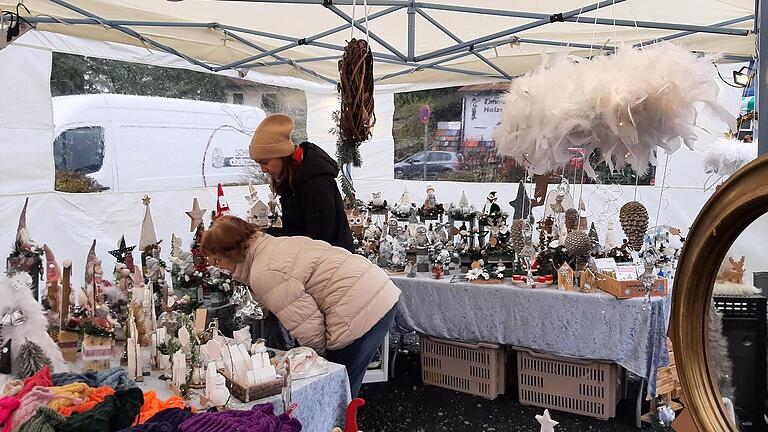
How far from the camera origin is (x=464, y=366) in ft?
11.9

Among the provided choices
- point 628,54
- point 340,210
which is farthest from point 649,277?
point 628,54

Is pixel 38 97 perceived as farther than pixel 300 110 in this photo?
No

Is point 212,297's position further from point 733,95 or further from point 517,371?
point 733,95

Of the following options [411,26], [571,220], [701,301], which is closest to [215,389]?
[701,301]

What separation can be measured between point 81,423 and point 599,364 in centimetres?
268

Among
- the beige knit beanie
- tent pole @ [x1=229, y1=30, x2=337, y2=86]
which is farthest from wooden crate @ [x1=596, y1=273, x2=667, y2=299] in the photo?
tent pole @ [x1=229, y1=30, x2=337, y2=86]

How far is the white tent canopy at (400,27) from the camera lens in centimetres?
349

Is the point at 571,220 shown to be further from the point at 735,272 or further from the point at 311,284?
the point at 735,272

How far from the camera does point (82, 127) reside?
15.6 ft

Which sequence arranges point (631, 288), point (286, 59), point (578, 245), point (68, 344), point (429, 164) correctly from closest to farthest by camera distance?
1. point (68, 344)
2. point (631, 288)
3. point (578, 245)
4. point (286, 59)
5. point (429, 164)

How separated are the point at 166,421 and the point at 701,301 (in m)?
1.11

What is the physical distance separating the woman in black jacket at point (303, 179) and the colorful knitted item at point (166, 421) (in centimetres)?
127

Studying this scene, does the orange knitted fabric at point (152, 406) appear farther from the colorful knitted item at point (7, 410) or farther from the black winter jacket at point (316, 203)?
the black winter jacket at point (316, 203)

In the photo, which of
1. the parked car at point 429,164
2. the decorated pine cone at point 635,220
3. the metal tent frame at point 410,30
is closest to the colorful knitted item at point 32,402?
the decorated pine cone at point 635,220
